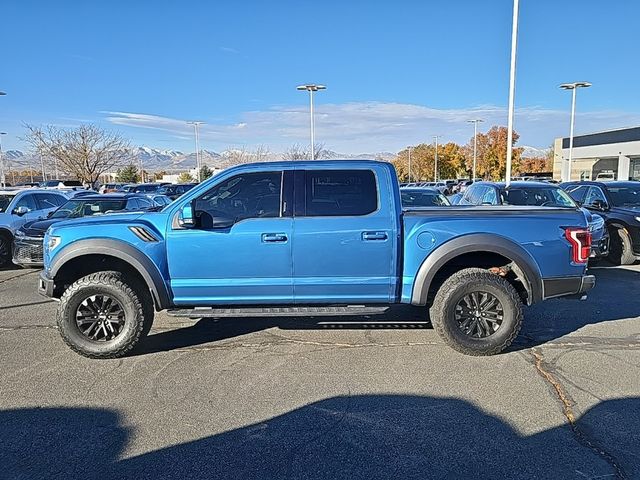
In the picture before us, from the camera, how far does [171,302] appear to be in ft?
15.7

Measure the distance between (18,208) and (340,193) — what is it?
8.96m

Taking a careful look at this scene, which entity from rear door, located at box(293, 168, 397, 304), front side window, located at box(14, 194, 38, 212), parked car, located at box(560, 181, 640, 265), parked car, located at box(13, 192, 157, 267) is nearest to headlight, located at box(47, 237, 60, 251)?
rear door, located at box(293, 168, 397, 304)

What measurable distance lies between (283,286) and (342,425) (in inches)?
Result: 66.3

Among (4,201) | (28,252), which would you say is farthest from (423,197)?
(4,201)

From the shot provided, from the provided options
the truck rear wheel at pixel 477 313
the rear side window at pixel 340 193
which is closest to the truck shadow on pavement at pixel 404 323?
the truck rear wheel at pixel 477 313

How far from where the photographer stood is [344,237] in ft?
15.1

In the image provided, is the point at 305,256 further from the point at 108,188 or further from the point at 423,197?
the point at 108,188

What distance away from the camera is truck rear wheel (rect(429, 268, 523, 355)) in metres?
4.65

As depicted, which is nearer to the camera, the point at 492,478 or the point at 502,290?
the point at 492,478

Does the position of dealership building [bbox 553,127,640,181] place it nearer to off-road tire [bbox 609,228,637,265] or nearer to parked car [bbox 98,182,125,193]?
off-road tire [bbox 609,228,637,265]

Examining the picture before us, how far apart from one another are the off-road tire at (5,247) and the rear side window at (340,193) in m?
8.65

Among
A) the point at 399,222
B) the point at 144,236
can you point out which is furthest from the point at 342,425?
the point at 144,236

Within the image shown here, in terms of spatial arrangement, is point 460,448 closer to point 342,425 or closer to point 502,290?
point 342,425

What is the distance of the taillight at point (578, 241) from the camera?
468cm
